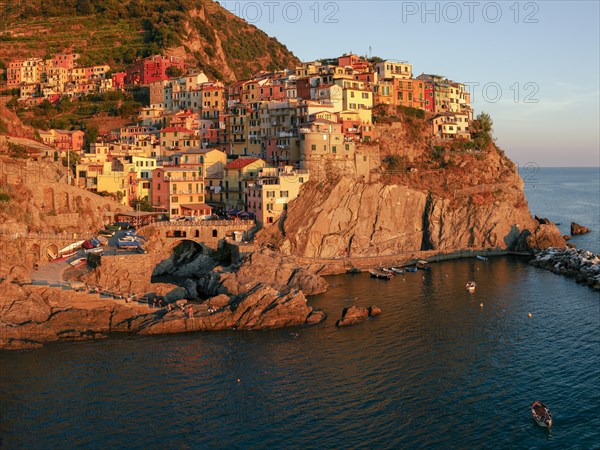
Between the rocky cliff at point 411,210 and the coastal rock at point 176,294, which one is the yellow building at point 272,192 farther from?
the coastal rock at point 176,294

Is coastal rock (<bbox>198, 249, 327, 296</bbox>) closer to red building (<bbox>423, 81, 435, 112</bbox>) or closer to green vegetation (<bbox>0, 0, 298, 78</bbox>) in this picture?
red building (<bbox>423, 81, 435, 112</bbox>)

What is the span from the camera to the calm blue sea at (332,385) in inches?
1215

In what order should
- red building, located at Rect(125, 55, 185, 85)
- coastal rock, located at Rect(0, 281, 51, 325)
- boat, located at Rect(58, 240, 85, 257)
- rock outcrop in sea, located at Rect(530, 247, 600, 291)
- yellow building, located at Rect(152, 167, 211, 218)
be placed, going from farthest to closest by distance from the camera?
red building, located at Rect(125, 55, 185, 85), yellow building, located at Rect(152, 167, 211, 218), rock outcrop in sea, located at Rect(530, 247, 600, 291), boat, located at Rect(58, 240, 85, 257), coastal rock, located at Rect(0, 281, 51, 325)

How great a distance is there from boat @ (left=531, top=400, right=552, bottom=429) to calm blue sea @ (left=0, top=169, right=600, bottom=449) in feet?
1.46

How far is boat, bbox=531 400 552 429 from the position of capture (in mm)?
31531

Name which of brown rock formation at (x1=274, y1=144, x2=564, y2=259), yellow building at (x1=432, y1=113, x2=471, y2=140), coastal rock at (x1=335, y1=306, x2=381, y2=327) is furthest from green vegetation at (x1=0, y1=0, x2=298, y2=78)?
coastal rock at (x1=335, y1=306, x2=381, y2=327)

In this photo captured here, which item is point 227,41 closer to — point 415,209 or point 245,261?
point 415,209

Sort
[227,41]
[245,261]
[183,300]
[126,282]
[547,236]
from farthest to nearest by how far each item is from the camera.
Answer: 1. [227,41]
2. [547,236]
3. [245,261]
4. [126,282]
5. [183,300]

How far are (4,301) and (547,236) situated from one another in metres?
56.3

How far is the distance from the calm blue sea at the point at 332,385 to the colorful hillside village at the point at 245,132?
84.1ft

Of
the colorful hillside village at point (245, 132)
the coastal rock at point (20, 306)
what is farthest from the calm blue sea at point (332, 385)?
the colorful hillside village at point (245, 132)

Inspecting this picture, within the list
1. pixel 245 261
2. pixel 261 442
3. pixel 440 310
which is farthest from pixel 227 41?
pixel 261 442

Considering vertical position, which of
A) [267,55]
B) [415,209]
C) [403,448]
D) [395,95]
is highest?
[267,55]

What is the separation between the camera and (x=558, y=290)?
190 feet
